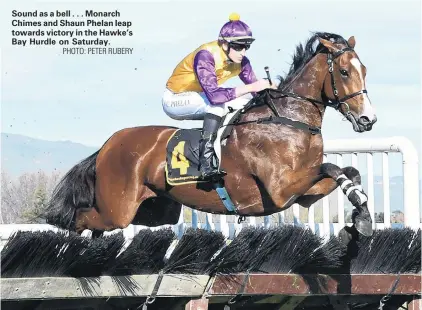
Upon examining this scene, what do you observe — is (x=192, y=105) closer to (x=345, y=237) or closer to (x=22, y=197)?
(x=345, y=237)

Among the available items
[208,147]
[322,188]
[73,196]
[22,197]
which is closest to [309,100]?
[322,188]

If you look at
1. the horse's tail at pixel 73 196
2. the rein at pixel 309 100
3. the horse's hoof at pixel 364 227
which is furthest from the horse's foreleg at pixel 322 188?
the horse's tail at pixel 73 196

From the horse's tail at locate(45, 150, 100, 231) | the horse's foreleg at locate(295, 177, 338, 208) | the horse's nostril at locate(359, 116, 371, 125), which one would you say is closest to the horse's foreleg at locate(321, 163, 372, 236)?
the horse's foreleg at locate(295, 177, 338, 208)

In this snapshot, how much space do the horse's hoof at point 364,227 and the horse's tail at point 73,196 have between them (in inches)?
114

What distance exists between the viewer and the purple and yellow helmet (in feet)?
24.9

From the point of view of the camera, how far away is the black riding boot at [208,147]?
7633 millimetres

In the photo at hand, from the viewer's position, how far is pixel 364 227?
6.39 metres

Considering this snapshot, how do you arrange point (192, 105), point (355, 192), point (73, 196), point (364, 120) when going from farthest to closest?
point (73, 196), point (192, 105), point (364, 120), point (355, 192)

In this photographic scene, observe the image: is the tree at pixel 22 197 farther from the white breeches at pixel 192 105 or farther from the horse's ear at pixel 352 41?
the horse's ear at pixel 352 41

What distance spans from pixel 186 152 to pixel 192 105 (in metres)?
0.42

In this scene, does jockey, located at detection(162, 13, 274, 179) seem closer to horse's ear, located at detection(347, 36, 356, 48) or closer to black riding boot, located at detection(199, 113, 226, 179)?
black riding boot, located at detection(199, 113, 226, 179)

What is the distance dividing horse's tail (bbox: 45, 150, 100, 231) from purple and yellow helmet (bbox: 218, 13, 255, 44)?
1.73m

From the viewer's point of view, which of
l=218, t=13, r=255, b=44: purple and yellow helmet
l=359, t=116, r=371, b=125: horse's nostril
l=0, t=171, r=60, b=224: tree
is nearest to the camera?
l=359, t=116, r=371, b=125: horse's nostril

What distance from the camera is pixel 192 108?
26.2 feet
